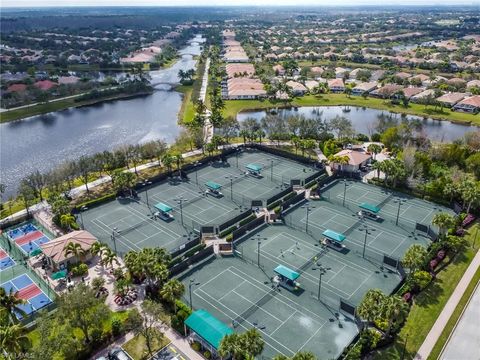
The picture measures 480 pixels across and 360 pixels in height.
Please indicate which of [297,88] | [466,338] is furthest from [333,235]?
[297,88]

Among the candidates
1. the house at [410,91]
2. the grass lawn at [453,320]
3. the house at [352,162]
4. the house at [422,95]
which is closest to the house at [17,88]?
the house at [352,162]

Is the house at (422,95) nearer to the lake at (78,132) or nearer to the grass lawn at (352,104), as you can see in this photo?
the grass lawn at (352,104)

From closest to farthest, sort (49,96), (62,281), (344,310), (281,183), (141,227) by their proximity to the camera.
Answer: (344,310)
(62,281)
(141,227)
(281,183)
(49,96)

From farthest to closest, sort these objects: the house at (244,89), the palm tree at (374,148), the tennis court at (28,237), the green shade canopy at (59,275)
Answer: the house at (244,89), the palm tree at (374,148), the tennis court at (28,237), the green shade canopy at (59,275)

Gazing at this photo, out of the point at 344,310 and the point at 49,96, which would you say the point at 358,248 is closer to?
the point at 344,310

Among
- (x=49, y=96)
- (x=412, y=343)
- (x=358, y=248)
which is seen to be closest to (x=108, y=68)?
(x=49, y=96)

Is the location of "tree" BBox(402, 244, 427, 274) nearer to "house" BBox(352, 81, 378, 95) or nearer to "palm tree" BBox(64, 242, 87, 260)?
"palm tree" BBox(64, 242, 87, 260)

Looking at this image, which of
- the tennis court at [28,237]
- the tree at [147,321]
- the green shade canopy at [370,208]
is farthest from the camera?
the green shade canopy at [370,208]

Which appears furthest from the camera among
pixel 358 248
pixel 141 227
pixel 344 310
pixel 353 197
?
pixel 353 197
